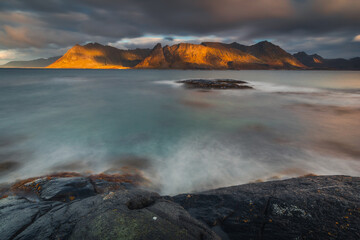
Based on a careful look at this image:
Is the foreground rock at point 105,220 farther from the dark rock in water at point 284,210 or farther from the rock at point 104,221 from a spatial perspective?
the dark rock in water at point 284,210

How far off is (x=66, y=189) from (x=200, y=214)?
3058 mm

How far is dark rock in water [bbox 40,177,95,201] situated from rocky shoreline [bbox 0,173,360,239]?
25 mm

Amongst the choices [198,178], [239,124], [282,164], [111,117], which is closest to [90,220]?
[198,178]

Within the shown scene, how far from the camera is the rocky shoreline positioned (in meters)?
2.34

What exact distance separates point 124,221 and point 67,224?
0.82 metres

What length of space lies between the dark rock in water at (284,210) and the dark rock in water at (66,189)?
2.18m

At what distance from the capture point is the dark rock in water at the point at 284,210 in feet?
8.77

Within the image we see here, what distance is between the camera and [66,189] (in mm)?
4109

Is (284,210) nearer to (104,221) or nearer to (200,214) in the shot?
(200,214)

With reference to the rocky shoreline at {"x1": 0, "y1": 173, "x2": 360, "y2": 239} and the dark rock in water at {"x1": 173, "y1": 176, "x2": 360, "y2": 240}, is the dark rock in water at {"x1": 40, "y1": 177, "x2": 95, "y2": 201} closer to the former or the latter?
the rocky shoreline at {"x1": 0, "y1": 173, "x2": 360, "y2": 239}

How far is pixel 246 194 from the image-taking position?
3.70 metres

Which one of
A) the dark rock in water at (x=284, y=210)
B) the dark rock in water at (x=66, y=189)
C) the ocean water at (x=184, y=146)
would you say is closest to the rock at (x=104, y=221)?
the dark rock in water at (x=284, y=210)

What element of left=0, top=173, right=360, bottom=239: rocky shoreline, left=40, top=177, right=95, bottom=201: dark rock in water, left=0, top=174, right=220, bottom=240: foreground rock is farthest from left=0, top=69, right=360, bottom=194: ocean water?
left=0, top=174, right=220, bottom=240: foreground rock

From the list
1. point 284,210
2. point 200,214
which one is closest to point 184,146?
point 200,214
